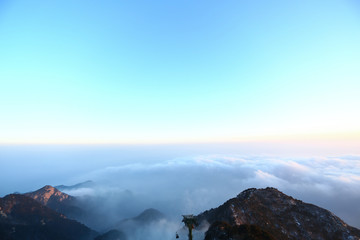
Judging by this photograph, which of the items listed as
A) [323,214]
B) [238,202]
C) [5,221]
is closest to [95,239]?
[5,221]

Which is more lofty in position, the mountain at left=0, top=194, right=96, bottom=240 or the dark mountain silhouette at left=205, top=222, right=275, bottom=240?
the dark mountain silhouette at left=205, top=222, right=275, bottom=240

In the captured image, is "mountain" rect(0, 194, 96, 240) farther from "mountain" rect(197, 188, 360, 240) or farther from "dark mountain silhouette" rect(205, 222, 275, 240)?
"mountain" rect(197, 188, 360, 240)

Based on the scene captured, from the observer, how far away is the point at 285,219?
65.6 m

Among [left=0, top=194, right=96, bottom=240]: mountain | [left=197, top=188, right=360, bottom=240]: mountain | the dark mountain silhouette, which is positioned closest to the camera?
the dark mountain silhouette

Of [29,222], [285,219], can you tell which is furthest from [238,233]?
[29,222]

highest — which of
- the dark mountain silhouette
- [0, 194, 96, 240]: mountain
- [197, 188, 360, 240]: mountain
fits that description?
the dark mountain silhouette

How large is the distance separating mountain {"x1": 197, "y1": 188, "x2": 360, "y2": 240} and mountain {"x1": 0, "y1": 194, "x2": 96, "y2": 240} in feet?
495

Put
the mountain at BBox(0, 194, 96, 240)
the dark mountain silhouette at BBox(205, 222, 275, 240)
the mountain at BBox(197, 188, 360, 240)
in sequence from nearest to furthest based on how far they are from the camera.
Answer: the dark mountain silhouette at BBox(205, 222, 275, 240), the mountain at BBox(197, 188, 360, 240), the mountain at BBox(0, 194, 96, 240)

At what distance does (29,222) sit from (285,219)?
601 feet

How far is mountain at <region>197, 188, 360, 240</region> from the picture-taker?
196ft

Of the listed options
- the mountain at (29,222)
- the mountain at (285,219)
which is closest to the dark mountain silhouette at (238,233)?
the mountain at (285,219)

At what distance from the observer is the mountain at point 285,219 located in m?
59.7

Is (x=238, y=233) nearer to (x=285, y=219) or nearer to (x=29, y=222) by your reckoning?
(x=285, y=219)

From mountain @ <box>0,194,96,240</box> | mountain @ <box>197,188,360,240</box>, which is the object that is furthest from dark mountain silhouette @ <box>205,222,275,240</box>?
mountain @ <box>0,194,96,240</box>
